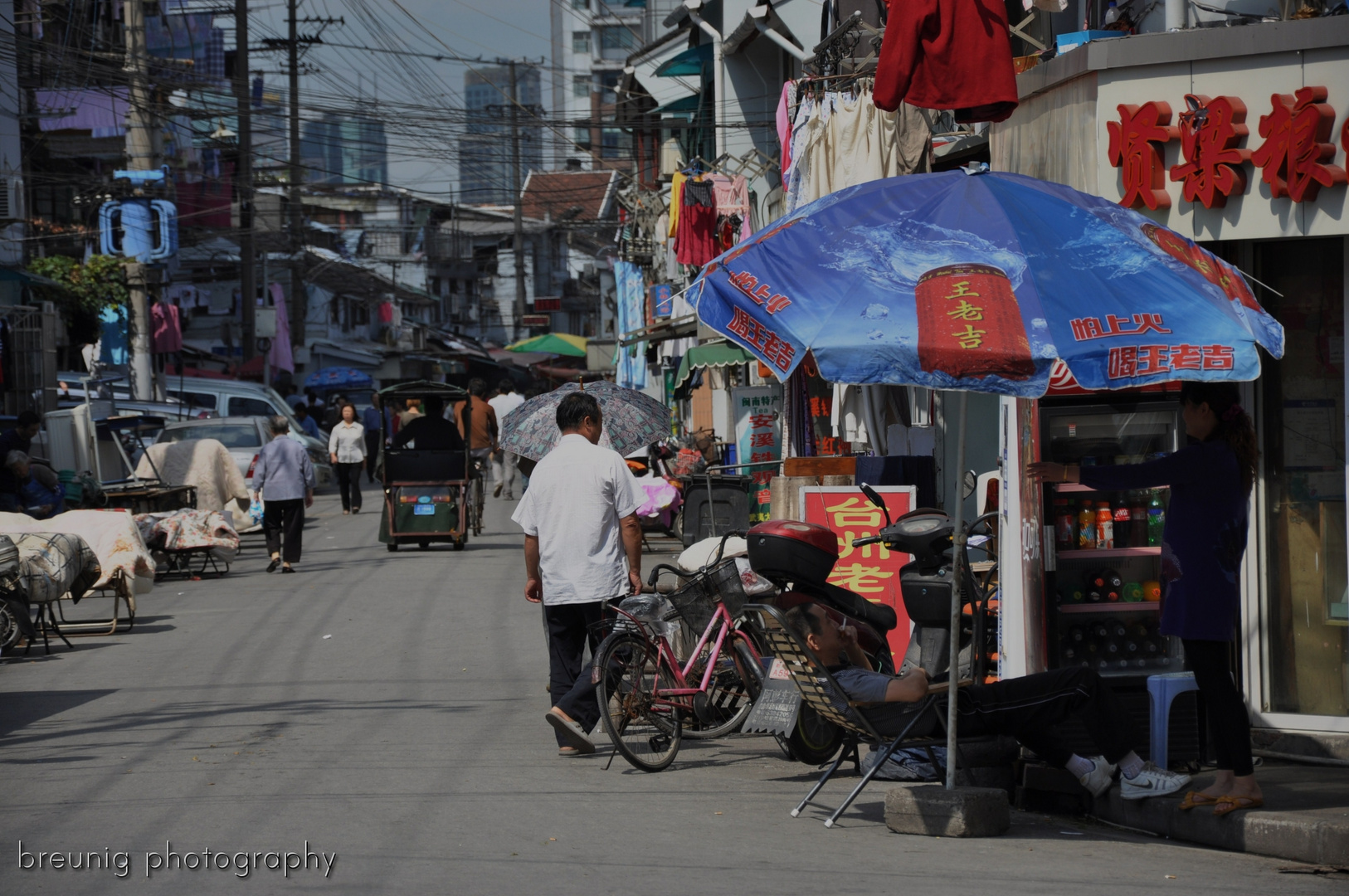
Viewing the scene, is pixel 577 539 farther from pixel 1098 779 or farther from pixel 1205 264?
pixel 1205 264

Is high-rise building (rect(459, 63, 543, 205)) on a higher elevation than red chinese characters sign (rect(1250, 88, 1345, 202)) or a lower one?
higher

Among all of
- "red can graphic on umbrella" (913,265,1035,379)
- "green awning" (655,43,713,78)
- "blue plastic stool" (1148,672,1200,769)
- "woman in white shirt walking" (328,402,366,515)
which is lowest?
"blue plastic stool" (1148,672,1200,769)

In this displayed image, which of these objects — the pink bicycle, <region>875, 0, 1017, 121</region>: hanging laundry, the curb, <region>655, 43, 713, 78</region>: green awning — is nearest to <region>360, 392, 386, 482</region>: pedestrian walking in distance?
<region>655, 43, 713, 78</region>: green awning

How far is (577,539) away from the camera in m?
7.61

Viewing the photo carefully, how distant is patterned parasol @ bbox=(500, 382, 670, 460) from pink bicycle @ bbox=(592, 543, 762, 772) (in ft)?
14.9

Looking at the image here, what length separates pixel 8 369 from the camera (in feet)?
73.5

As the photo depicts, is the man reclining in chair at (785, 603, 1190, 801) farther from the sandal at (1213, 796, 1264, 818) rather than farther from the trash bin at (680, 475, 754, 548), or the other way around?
the trash bin at (680, 475, 754, 548)

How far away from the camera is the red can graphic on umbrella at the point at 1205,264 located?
5.64 metres

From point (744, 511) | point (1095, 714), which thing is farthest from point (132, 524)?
point (1095, 714)

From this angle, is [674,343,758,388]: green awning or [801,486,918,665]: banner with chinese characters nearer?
[801,486,918,665]: banner with chinese characters

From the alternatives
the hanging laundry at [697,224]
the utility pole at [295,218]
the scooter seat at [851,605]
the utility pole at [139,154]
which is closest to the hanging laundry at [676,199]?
the hanging laundry at [697,224]

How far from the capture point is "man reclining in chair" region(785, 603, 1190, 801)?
603 cm

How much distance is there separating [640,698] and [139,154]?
22.2m

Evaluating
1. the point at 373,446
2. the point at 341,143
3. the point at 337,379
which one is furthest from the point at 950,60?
the point at 341,143
